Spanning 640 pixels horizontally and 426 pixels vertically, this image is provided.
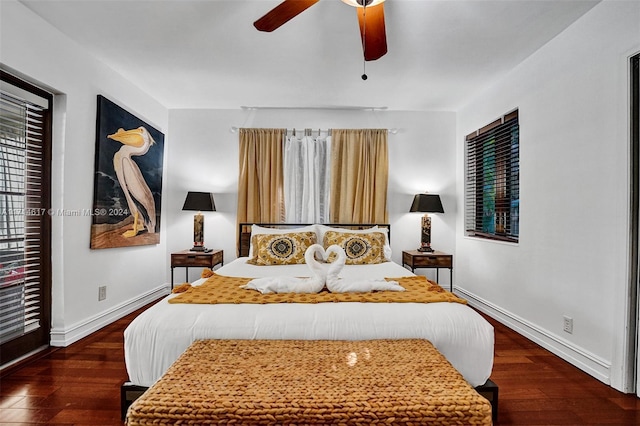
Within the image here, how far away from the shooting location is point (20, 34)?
224cm

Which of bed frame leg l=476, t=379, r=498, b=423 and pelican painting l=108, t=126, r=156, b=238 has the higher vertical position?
pelican painting l=108, t=126, r=156, b=238

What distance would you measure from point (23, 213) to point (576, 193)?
155 inches

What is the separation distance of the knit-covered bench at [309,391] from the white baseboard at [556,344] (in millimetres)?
1495

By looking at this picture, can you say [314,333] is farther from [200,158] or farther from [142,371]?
[200,158]

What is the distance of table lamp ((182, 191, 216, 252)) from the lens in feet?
12.9

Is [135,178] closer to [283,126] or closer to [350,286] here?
[283,126]

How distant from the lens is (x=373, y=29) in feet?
6.38

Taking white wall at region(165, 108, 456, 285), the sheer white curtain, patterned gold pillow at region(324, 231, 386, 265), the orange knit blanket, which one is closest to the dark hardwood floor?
the orange knit blanket

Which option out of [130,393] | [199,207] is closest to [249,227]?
[199,207]

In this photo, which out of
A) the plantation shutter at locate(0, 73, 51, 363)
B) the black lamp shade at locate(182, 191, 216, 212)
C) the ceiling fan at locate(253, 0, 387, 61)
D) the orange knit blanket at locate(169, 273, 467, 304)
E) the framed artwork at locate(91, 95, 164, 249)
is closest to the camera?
the ceiling fan at locate(253, 0, 387, 61)

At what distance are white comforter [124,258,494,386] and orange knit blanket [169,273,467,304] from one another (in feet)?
0.40

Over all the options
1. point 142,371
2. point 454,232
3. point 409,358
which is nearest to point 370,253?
point 454,232

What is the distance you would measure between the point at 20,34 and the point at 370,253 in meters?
3.15

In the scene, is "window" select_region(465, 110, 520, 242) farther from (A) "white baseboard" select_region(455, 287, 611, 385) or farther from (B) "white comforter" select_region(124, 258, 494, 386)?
(B) "white comforter" select_region(124, 258, 494, 386)
